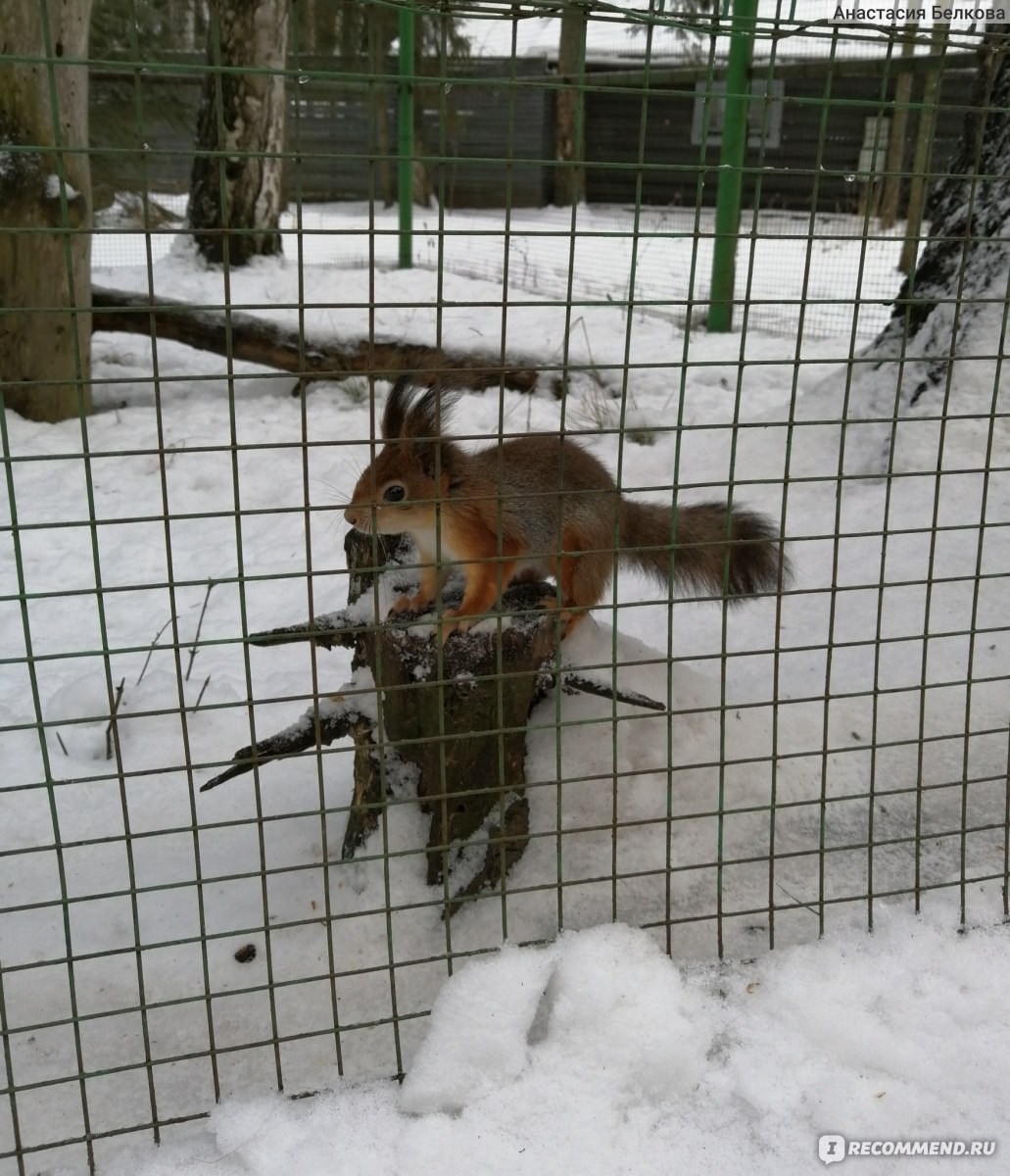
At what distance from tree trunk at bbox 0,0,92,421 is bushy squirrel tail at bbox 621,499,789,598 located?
3.02 m

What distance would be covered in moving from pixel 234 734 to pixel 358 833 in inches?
27.8

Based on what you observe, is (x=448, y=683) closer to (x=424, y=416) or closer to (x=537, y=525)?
(x=424, y=416)

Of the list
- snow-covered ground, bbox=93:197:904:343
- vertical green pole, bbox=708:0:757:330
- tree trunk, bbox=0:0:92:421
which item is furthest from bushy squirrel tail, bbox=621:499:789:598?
snow-covered ground, bbox=93:197:904:343

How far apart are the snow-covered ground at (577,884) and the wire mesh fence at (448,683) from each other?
2cm

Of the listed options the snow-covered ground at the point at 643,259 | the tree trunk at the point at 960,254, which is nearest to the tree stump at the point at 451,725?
the tree trunk at the point at 960,254

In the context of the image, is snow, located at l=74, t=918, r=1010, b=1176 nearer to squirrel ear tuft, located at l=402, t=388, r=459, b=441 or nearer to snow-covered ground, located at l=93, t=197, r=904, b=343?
squirrel ear tuft, located at l=402, t=388, r=459, b=441

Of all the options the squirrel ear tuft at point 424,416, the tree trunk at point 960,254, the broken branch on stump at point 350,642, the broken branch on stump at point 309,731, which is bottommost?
the broken branch on stump at point 309,731

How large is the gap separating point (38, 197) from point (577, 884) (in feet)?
15.0

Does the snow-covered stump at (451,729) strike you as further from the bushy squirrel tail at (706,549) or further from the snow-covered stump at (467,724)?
the bushy squirrel tail at (706,549)

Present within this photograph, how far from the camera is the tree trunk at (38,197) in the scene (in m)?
5.07

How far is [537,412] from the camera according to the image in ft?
20.3

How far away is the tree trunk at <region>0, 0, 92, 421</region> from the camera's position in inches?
200

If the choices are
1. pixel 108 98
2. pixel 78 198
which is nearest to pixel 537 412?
pixel 78 198

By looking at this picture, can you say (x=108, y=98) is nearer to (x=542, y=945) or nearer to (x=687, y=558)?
(x=687, y=558)
